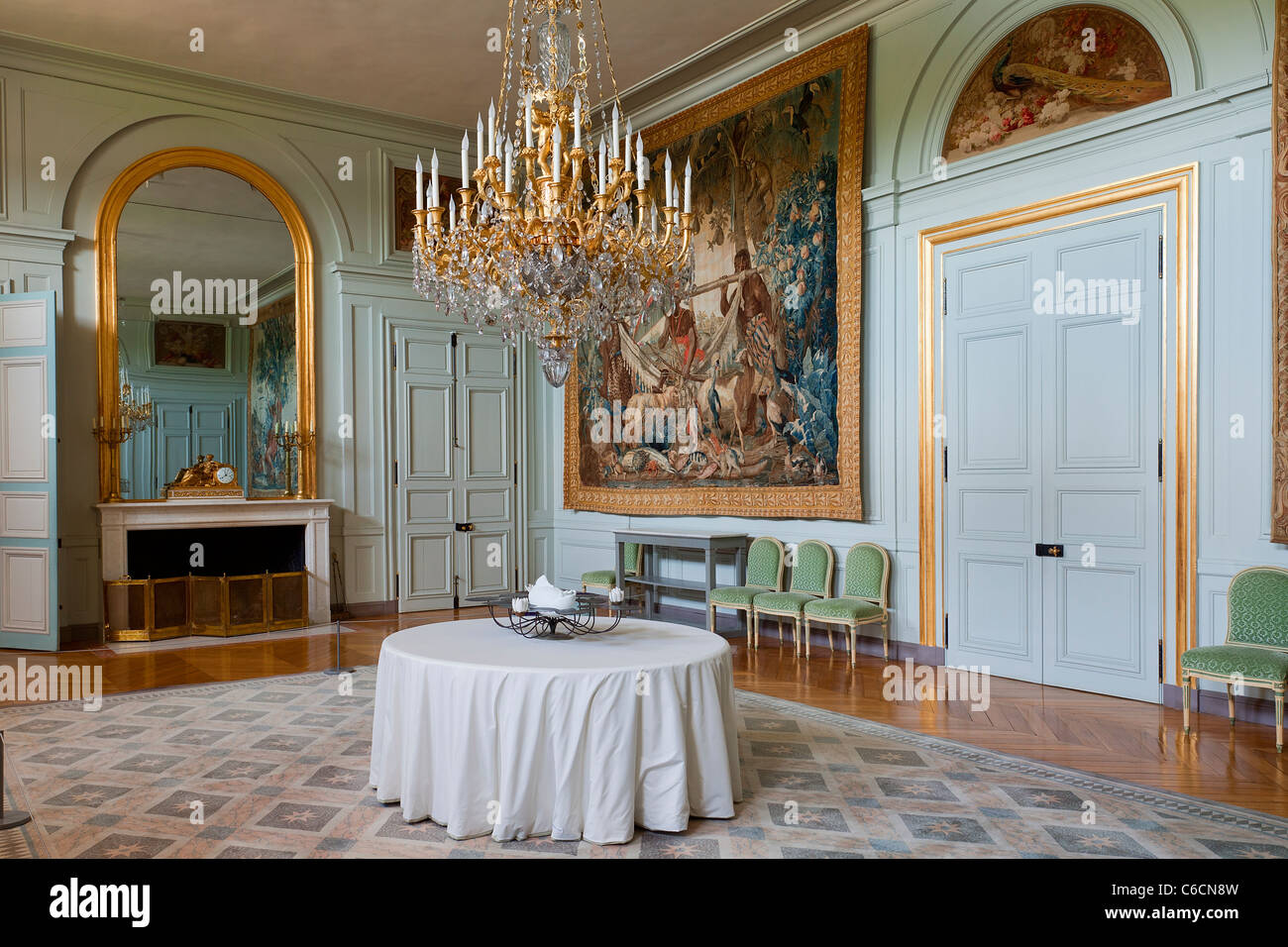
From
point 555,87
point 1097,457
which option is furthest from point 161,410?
point 1097,457

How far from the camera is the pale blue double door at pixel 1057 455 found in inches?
227

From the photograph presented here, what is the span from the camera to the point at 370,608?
9688mm

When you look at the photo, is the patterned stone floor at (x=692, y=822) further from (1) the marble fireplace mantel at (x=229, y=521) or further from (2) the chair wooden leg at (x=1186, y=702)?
(1) the marble fireplace mantel at (x=229, y=521)

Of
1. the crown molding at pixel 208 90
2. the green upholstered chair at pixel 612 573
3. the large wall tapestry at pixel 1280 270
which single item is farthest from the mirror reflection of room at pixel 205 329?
the large wall tapestry at pixel 1280 270

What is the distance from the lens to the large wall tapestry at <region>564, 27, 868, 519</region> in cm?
746

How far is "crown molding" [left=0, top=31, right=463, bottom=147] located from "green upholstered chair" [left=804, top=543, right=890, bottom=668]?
21.3 ft

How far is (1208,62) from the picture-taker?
17.8 feet

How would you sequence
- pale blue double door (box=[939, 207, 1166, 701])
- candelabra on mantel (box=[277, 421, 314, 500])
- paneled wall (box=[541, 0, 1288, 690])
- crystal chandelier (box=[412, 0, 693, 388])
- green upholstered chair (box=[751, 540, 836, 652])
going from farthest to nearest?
candelabra on mantel (box=[277, 421, 314, 500]) → green upholstered chair (box=[751, 540, 836, 652]) → pale blue double door (box=[939, 207, 1166, 701]) → paneled wall (box=[541, 0, 1288, 690]) → crystal chandelier (box=[412, 0, 693, 388])

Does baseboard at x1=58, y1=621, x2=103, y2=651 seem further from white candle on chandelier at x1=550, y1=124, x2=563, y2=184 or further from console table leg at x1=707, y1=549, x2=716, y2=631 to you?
white candle on chandelier at x1=550, y1=124, x2=563, y2=184

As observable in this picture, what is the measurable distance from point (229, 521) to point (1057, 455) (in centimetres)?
716

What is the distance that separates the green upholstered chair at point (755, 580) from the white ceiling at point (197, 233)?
5526mm

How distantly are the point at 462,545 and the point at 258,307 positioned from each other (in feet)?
10.8

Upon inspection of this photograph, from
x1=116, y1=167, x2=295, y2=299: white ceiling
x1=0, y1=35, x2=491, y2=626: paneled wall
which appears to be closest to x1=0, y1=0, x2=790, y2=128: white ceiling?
x1=0, y1=35, x2=491, y2=626: paneled wall
